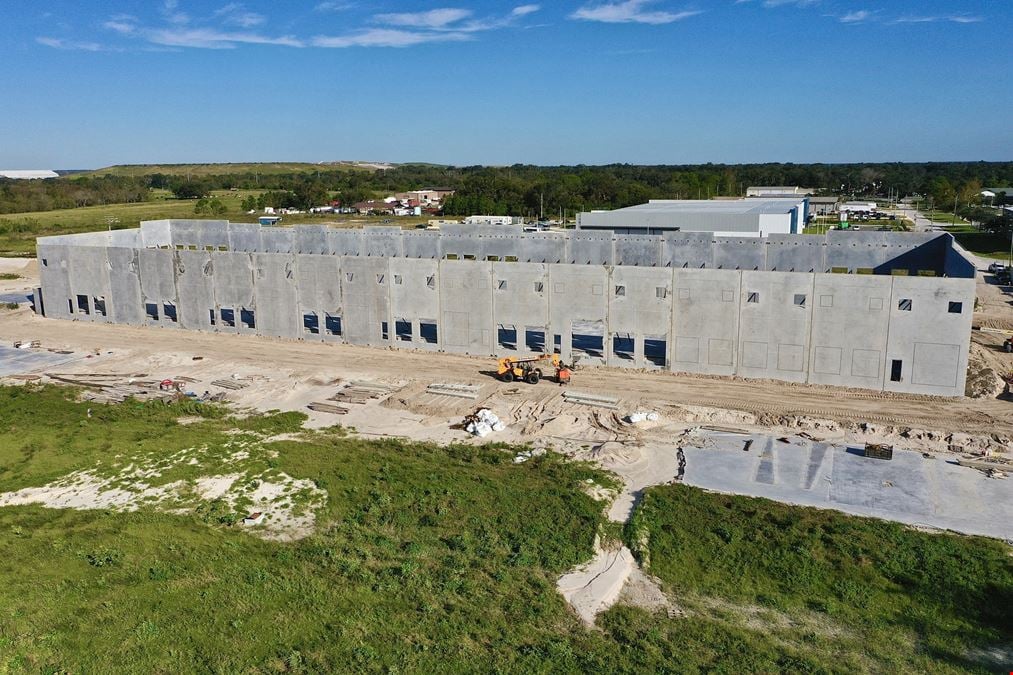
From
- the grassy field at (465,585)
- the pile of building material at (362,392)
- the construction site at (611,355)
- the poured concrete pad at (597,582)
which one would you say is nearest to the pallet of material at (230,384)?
the construction site at (611,355)

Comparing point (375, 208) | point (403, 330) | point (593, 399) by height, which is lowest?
point (593, 399)

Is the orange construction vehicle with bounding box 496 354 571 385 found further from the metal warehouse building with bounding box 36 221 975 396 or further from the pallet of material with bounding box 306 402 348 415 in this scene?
the pallet of material with bounding box 306 402 348 415

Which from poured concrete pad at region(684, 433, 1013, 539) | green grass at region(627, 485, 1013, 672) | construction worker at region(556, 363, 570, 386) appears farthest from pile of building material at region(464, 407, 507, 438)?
green grass at region(627, 485, 1013, 672)

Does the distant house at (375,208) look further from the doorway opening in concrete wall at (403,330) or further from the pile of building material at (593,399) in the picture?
the pile of building material at (593,399)

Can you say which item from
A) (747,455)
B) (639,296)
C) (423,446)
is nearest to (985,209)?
(639,296)

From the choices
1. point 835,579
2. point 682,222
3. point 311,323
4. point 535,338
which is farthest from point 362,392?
point 682,222

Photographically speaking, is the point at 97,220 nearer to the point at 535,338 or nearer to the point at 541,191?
the point at 541,191
